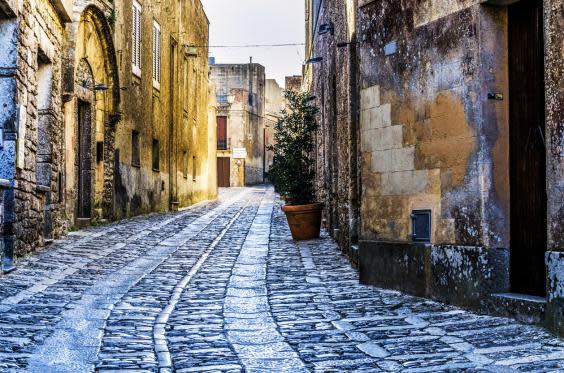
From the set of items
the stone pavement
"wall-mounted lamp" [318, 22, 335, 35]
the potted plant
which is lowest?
the stone pavement

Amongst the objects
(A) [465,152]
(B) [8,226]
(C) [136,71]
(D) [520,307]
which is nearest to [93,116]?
(C) [136,71]

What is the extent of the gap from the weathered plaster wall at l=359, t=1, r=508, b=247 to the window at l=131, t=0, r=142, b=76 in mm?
12432

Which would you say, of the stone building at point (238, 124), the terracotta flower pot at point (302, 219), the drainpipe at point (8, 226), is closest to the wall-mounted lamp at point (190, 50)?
the terracotta flower pot at point (302, 219)

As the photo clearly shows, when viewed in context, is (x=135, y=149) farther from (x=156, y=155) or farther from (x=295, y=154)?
(x=295, y=154)

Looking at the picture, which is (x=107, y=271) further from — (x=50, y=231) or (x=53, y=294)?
(x=50, y=231)

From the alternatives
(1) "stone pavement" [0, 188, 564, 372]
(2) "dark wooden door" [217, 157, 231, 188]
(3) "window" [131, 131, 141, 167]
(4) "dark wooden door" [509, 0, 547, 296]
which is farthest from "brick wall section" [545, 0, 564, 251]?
(2) "dark wooden door" [217, 157, 231, 188]

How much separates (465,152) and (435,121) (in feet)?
2.02

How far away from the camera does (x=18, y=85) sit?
10023 millimetres

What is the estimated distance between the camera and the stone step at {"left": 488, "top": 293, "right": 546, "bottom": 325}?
596 centimetres

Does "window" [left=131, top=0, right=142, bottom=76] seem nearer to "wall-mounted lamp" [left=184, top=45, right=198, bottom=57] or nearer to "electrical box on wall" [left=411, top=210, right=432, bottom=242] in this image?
"wall-mounted lamp" [left=184, top=45, right=198, bottom=57]

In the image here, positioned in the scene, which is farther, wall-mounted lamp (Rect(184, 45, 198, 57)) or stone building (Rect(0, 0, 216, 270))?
wall-mounted lamp (Rect(184, 45, 198, 57))

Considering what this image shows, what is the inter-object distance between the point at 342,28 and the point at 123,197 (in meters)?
8.64

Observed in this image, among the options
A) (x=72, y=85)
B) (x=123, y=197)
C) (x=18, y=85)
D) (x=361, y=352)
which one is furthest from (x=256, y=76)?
(x=361, y=352)

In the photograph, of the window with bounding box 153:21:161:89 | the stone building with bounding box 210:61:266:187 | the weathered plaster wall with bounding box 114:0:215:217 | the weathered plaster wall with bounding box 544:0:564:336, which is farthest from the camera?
the stone building with bounding box 210:61:266:187
